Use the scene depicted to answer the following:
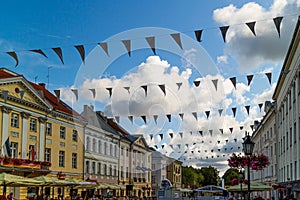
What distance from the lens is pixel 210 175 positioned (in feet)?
619

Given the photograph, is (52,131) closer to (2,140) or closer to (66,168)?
(66,168)

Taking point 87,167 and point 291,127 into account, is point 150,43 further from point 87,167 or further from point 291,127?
point 87,167

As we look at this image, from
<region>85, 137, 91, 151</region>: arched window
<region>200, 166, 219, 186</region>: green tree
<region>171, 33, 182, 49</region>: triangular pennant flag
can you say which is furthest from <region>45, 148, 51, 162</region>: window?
<region>200, 166, 219, 186</region>: green tree

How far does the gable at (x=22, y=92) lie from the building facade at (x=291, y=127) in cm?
2208

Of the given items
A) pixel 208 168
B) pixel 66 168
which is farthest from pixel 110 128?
pixel 208 168

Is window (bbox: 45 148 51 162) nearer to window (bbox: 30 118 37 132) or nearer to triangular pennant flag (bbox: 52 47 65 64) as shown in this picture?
window (bbox: 30 118 37 132)

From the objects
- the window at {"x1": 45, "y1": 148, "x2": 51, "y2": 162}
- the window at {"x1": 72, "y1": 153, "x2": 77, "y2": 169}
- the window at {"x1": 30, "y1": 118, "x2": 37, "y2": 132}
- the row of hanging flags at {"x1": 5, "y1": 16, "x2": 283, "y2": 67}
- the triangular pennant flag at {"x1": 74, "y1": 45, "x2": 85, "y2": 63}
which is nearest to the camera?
the row of hanging flags at {"x1": 5, "y1": 16, "x2": 283, "y2": 67}

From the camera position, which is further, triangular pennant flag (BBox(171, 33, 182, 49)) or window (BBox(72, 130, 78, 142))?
window (BBox(72, 130, 78, 142))

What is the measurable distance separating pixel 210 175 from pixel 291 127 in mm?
153526

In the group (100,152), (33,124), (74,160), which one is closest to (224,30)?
(33,124)

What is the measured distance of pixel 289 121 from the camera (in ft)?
130

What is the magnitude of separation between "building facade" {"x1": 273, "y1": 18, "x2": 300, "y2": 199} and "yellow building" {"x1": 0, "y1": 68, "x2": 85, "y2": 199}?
72.1 feet

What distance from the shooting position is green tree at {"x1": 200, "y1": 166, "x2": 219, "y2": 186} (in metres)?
184

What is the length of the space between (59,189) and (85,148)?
31.3ft
